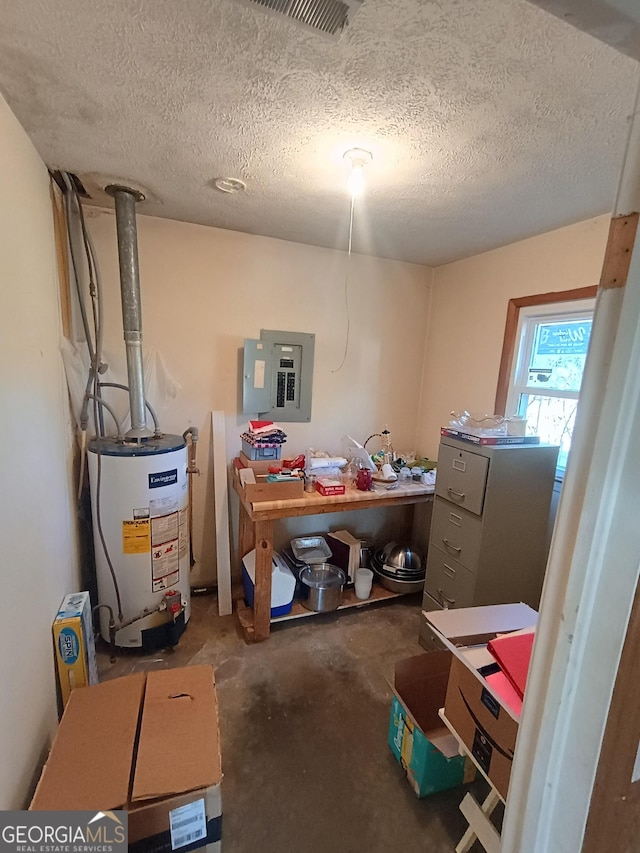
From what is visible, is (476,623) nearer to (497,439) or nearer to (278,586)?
(497,439)

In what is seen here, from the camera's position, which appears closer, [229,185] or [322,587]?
[229,185]

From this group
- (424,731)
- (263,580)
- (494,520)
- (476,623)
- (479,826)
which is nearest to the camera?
(479,826)

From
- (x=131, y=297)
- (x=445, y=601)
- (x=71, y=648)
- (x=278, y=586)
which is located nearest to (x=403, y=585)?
(x=445, y=601)

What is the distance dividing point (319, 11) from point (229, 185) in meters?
0.99

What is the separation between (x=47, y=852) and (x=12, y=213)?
1.79 metres

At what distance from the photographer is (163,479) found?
1.91 meters

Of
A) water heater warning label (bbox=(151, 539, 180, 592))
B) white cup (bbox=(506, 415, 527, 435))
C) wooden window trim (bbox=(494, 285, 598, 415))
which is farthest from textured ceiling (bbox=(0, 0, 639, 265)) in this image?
water heater warning label (bbox=(151, 539, 180, 592))

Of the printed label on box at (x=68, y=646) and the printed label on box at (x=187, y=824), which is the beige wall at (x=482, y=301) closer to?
the printed label on box at (x=187, y=824)

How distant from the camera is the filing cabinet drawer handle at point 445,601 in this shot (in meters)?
2.03

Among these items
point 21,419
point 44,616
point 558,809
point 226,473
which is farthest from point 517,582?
point 21,419

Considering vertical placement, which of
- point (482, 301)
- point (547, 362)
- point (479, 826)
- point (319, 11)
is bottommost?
point (479, 826)

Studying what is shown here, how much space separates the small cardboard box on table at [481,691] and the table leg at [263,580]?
3.32ft

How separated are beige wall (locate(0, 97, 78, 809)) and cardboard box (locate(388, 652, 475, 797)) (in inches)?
48.8

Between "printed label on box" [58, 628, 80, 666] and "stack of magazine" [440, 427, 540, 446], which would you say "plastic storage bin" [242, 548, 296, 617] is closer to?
"printed label on box" [58, 628, 80, 666]
